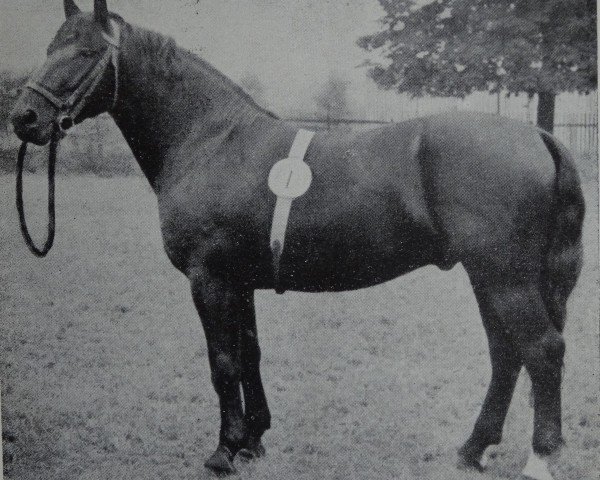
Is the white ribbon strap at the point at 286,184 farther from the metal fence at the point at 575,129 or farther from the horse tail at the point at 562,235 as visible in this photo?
the horse tail at the point at 562,235

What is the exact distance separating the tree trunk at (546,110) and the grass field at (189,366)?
50 centimetres

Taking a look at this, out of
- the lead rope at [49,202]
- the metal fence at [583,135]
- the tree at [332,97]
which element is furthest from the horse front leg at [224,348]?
the metal fence at [583,135]

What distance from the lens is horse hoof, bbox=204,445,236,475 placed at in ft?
8.29

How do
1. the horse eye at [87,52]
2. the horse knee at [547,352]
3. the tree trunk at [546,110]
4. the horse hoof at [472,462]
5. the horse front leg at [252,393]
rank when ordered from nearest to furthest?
the horse knee at [547,352] → the horse eye at [87,52] → the horse hoof at [472,462] → the horse front leg at [252,393] → the tree trunk at [546,110]

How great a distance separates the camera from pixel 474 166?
221 cm

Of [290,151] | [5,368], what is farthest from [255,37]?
[5,368]

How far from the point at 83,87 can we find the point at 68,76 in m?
0.07

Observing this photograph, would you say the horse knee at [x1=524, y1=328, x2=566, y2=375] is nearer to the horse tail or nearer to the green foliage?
the horse tail

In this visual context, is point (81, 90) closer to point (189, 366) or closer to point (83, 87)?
point (83, 87)

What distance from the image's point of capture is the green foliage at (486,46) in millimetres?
2584

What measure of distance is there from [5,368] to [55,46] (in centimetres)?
153

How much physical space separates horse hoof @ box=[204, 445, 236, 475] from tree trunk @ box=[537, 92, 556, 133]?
2085mm

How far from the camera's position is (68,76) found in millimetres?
2369

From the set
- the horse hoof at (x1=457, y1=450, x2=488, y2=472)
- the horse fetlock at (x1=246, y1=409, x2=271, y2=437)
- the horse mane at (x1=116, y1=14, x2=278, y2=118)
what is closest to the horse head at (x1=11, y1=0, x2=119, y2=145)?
the horse mane at (x1=116, y1=14, x2=278, y2=118)
